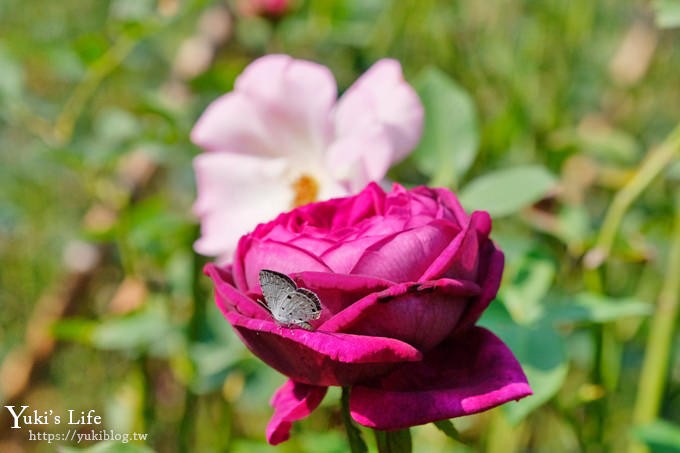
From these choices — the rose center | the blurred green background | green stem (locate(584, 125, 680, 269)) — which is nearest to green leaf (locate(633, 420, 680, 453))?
the blurred green background

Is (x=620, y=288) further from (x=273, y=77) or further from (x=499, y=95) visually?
(x=273, y=77)

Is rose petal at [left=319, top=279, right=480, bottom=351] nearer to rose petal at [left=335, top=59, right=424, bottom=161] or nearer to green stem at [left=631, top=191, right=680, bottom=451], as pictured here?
rose petal at [left=335, top=59, right=424, bottom=161]

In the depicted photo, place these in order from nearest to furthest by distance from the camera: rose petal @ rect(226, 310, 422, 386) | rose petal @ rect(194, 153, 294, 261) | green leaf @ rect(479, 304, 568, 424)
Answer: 1. rose petal @ rect(226, 310, 422, 386)
2. green leaf @ rect(479, 304, 568, 424)
3. rose petal @ rect(194, 153, 294, 261)

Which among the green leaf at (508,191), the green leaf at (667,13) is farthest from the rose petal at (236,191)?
the green leaf at (667,13)

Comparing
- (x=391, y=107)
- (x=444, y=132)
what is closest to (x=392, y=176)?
(x=444, y=132)

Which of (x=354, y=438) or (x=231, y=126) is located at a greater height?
(x=231, y=126)

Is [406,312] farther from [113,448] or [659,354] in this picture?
[659,354]

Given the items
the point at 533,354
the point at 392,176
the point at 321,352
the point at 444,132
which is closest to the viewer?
the point at 321,352
